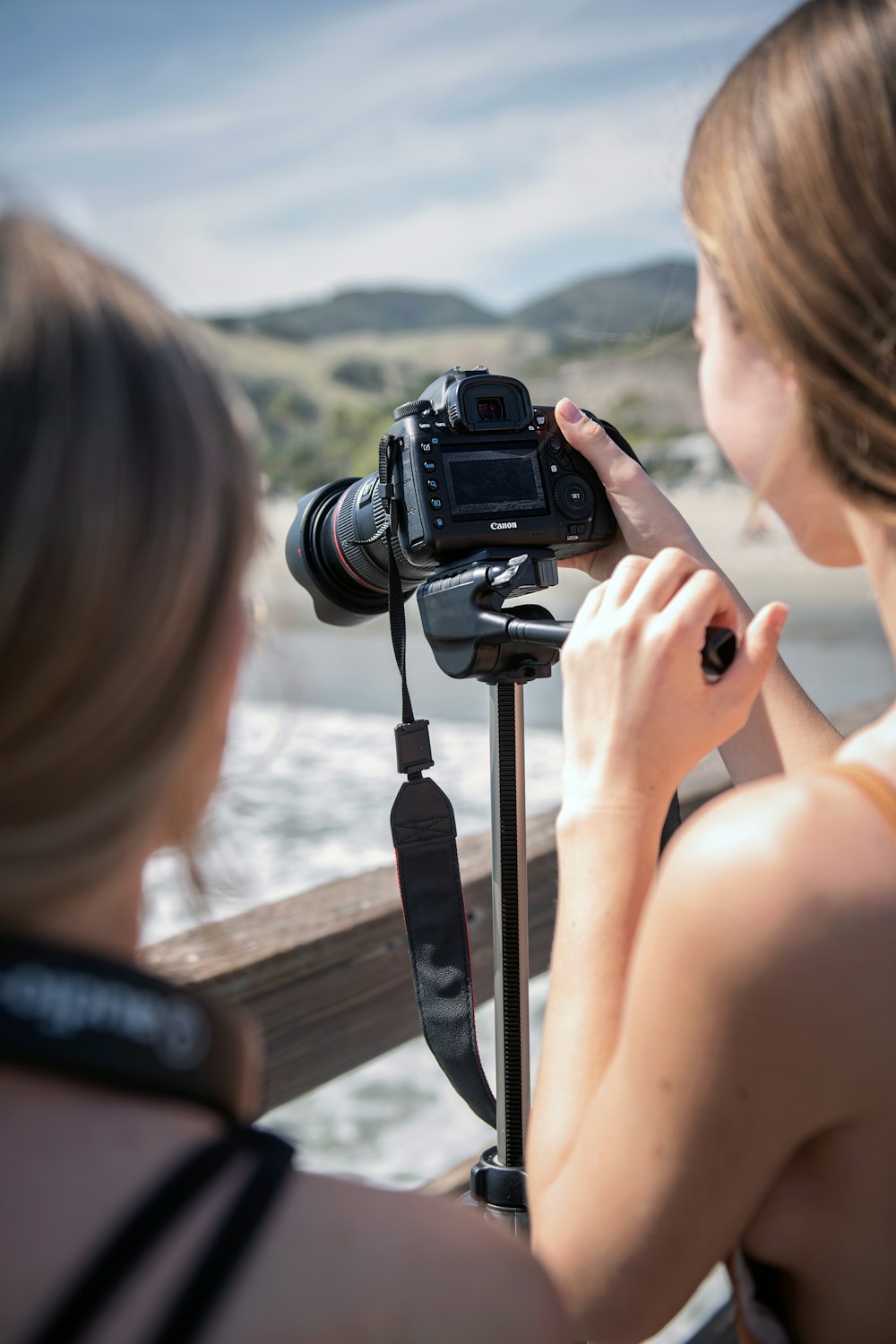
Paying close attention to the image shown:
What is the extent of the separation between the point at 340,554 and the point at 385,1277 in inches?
43.4

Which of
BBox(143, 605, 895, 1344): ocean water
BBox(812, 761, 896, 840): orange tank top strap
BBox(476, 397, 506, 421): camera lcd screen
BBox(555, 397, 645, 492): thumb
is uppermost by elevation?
BBox(476, 397, 506, 421): camera lcd screen

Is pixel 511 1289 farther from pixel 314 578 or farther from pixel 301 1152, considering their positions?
pixel 301 1152

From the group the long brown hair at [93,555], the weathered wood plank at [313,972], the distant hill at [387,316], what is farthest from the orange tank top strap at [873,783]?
the distant hill at [387,316]

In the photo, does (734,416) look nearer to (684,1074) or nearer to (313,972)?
(684,1074)

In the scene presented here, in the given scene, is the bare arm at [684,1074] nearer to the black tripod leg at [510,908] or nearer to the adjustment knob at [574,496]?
the black tripod leg at [510,908]

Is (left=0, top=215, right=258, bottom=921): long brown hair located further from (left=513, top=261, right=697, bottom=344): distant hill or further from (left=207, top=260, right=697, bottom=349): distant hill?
(left=207, top=260, right=697, bottom=349): distant hill

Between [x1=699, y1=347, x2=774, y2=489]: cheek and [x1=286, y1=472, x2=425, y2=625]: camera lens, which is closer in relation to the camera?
[x1=699, y1=347, x2=774, y2=489]: cheek

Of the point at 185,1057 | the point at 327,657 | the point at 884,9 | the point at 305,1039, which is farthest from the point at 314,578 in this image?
the point at 327,657

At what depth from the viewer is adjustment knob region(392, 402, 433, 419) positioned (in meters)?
1.38

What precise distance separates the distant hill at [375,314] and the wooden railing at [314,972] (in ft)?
157

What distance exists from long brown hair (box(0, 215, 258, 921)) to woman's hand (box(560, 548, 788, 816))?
0.38 metres

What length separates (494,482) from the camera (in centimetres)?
135

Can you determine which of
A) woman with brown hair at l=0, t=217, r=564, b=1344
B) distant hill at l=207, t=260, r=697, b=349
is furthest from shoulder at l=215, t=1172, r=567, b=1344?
distant hill at l=207, t=260, r=697, b=349

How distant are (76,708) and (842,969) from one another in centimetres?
45
